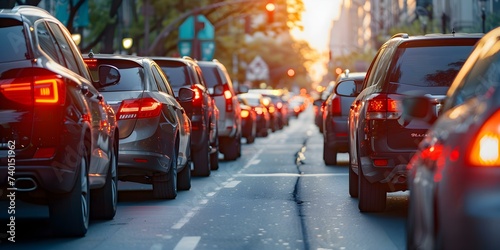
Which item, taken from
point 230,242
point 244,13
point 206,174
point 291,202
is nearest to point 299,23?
point 244,13

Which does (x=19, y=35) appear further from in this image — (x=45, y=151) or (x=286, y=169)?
(x=286, y=169)

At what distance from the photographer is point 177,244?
34.9ft

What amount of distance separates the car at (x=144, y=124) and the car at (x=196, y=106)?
14.0 ft

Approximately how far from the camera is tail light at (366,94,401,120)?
12.7 m

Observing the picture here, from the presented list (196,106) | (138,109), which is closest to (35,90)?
(138,109)

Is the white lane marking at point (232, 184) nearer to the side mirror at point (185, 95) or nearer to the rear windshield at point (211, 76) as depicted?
the side mirror at point (185, 95)

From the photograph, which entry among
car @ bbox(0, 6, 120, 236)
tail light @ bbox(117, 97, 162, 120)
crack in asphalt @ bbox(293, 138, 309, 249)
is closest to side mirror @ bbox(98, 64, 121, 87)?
car @ bbox(0, 6, 120, 236)

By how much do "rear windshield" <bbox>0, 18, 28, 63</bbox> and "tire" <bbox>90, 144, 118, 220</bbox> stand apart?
1.99m

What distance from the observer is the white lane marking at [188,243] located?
1036 cm

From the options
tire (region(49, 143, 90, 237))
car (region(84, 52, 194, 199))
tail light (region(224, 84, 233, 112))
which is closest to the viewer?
tire (region(49, 143, 90, 237))

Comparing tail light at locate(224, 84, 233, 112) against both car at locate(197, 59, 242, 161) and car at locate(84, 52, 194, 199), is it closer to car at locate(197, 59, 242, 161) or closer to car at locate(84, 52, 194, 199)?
car at locate(197, 59, 242, 161)

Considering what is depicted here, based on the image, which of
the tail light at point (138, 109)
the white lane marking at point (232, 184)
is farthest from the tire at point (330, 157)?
the tail light at point (138, 109)

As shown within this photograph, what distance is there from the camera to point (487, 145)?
6.42 m

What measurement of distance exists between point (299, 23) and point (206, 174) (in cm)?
3886
